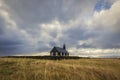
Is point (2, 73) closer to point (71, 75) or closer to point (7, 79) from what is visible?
point (7, 79)

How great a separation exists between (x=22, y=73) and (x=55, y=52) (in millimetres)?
54892

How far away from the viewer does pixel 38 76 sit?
13703 mm

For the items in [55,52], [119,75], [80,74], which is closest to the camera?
[80,74]

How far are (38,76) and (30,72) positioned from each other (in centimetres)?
118

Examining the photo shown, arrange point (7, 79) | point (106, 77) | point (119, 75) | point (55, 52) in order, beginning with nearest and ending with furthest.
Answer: point (7, 79), point (106, 77), point (119, 75), point (55, 52)

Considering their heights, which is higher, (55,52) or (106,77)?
(55,52)

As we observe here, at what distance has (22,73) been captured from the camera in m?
14.2

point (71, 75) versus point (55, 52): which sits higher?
point (55, 52)

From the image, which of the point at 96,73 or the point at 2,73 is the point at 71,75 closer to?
the point at 96,73

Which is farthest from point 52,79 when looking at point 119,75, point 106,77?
point 119,75

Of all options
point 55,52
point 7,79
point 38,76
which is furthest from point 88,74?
point 55,52

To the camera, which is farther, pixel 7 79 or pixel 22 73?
pixel 22 73

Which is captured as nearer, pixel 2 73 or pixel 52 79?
pixel 52 79

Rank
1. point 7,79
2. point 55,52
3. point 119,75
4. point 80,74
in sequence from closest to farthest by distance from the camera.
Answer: point 7,79 → point 80,74 → point 119,75 → point 55,52
